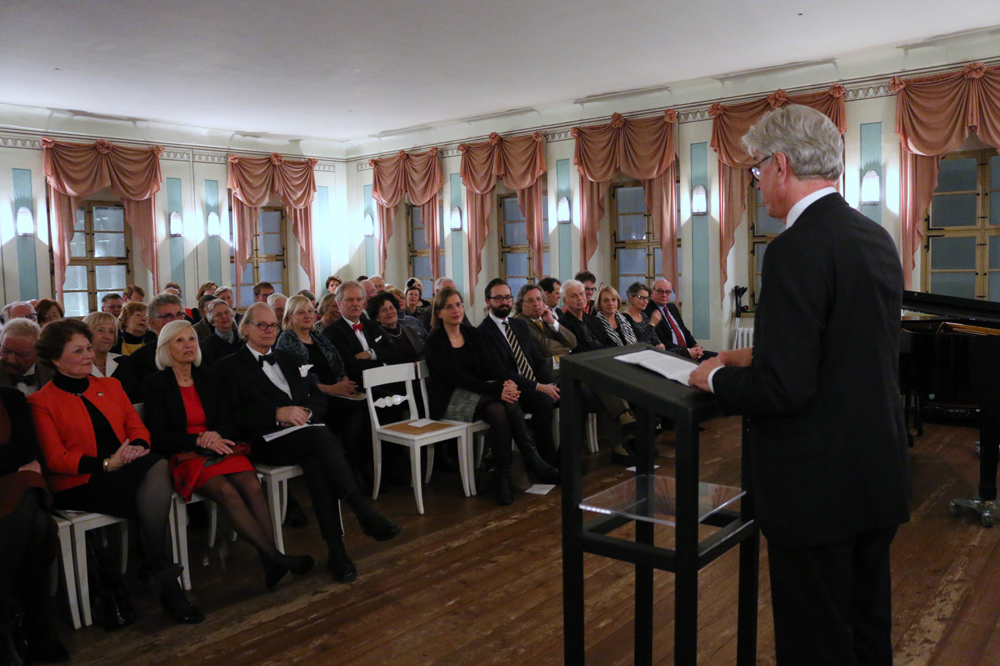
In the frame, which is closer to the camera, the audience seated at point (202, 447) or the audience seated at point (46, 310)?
the audience seated at point (202, 447)

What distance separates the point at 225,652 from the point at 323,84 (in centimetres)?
651

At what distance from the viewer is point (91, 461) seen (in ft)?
9.98

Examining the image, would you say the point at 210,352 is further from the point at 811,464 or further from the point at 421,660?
the point at 811,464

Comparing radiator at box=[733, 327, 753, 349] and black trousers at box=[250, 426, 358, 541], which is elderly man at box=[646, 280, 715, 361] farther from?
black trousers at box=[250, 426, 358, 541]

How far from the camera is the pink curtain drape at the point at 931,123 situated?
21.4 ft

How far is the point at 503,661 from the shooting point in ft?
8.59

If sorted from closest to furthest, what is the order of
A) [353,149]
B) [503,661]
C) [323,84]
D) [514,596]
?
[503,661]
[514,596]
[323,84]
[353,149]

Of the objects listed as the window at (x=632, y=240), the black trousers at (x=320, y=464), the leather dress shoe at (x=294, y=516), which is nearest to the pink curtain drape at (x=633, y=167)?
the window at (x=632, y=240)

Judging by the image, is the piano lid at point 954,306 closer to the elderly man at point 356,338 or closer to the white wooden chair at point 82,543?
the elderly man at point 356,338

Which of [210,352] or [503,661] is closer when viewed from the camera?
[503,661]

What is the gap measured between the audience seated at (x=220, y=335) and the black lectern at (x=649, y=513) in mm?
3434

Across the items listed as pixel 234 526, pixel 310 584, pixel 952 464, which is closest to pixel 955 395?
pixel 952 464

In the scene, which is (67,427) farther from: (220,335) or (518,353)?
(518,353)

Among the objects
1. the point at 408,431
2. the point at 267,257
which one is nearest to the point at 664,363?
the point at 408,431
